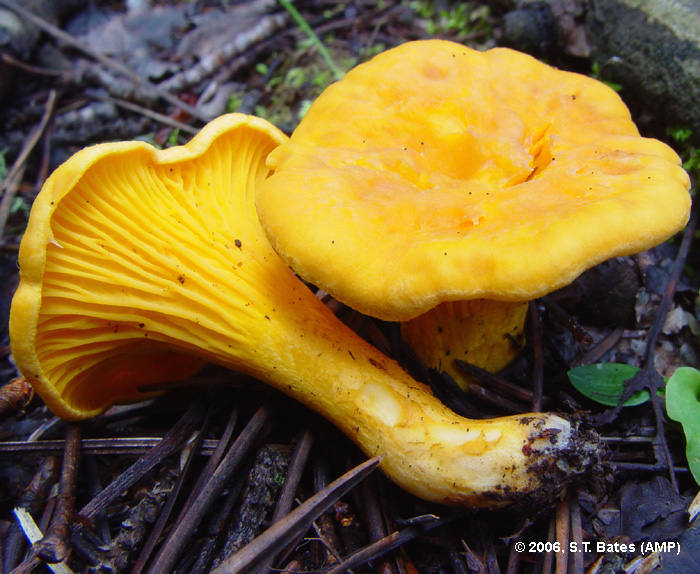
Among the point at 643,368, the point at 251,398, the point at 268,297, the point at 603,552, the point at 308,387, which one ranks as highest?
the point at 268,297

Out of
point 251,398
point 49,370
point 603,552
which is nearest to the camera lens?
point 603,552

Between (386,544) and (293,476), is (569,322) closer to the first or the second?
(386,544)

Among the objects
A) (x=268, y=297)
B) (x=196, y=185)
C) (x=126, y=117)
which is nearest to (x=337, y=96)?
(x=196, y=185)

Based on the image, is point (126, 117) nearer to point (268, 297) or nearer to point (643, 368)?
point (268, 297)

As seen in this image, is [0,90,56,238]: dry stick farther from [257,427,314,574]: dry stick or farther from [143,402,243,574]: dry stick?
[257,427,314,574]: dry stick

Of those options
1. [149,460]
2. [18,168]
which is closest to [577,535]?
[149,460]

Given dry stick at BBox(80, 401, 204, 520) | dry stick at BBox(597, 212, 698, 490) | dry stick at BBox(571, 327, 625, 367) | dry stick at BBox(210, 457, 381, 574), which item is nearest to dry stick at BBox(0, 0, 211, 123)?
dry stick at BBox(80, 401, 204, 520)
